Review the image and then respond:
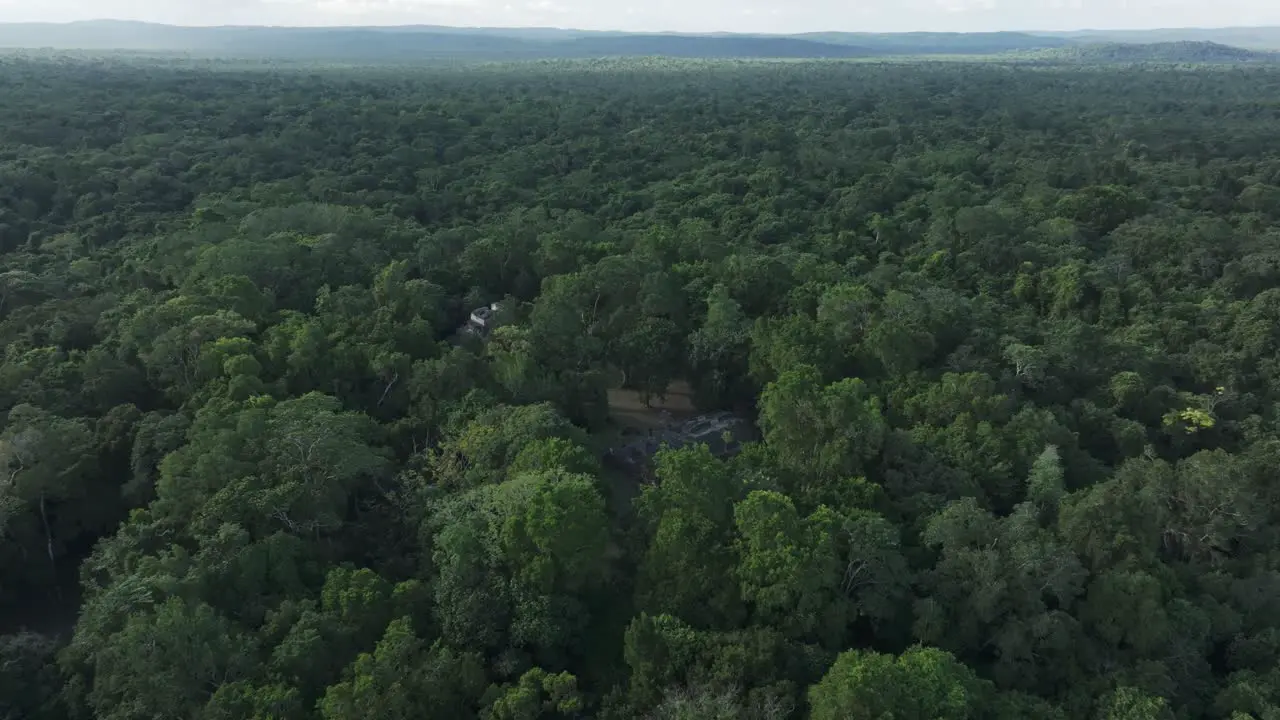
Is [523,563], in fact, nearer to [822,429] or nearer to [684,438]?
[822,429]

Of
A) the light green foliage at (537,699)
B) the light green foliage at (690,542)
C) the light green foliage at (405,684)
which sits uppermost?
the light green foliage at (690,542)

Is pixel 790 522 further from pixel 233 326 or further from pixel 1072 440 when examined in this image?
pixel 233 326

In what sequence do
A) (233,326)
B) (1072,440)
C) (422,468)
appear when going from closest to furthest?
(422,468) → (1072,440) → (233,326)

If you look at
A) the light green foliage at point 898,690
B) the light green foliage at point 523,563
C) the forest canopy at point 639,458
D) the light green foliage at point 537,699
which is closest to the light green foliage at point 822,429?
the forest canopy at point 639,458

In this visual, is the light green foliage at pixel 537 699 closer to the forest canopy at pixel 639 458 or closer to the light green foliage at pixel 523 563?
the forest canopy at pixel 639 458

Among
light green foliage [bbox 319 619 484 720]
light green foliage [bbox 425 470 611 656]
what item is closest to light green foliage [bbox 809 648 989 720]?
light green foliage [bbox 425 470 611 656]

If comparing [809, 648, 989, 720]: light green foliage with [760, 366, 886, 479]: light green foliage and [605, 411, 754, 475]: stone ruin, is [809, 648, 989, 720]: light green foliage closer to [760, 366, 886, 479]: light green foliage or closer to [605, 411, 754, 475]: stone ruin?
[760, 366, 886, 479]: light green foliage

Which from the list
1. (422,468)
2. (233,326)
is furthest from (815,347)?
(233,326)

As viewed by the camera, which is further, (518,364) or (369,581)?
(518,364)
